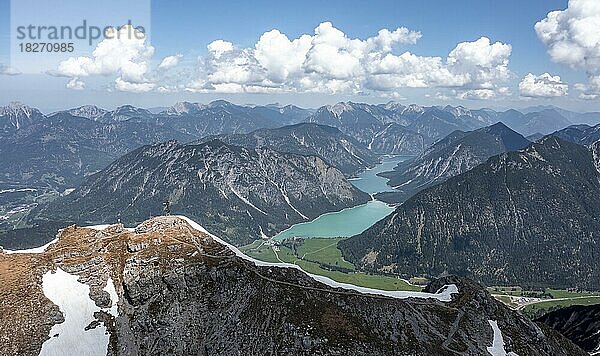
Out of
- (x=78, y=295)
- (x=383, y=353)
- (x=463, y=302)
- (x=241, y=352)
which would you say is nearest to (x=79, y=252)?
(x=78, y=295)

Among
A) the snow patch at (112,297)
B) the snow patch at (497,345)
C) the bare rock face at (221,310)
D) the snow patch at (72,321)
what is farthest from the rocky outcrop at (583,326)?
the snow patch at (72,321)

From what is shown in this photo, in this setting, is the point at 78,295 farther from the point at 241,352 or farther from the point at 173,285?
the point at 241,352

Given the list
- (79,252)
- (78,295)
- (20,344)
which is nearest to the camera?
(20,344)

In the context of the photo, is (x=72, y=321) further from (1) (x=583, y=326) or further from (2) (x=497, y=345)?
(1) (x=583, y=326)

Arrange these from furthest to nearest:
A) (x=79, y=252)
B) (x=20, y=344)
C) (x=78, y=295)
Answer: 1. (x=79, y=252)
2. (x=78, y=295)
3. (x=20, y=344)

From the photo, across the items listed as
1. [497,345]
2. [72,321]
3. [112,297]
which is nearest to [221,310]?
[112,297]

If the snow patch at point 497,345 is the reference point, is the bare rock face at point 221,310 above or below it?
above

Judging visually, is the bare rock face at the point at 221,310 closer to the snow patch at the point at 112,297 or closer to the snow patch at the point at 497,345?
the snow patch at the point at 112,297

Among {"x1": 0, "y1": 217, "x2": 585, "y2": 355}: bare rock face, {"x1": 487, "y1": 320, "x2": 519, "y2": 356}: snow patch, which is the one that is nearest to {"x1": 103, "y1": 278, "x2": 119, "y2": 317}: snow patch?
{"x1": 0, "y1": 217, "x2": 585, "y2": 355}: bare rock face
